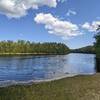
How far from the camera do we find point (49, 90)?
26234 millimetres

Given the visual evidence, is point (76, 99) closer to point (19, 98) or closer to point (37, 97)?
point (37, 97)

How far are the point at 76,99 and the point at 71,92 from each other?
2.84 m

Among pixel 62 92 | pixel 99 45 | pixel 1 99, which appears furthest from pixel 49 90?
pixel 99 45

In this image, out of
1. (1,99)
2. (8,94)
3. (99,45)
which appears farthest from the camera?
(99,45)

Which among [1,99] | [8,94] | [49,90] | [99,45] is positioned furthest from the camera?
[99,45]

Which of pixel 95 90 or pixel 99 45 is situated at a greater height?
pixel 99 45

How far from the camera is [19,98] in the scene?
2189 cm

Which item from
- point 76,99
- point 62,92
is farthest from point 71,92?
point 76,99

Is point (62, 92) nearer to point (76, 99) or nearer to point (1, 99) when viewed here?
point (76, 99)

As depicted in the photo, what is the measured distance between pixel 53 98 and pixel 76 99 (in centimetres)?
204

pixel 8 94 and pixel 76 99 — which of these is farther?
pixel 8 94

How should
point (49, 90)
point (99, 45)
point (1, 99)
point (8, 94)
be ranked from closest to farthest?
point (1, 99), point (8, 94), point (49, 90), point (99, 45)

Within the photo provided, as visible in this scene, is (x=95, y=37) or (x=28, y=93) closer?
(x=28, y=93)

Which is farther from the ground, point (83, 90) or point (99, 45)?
point (99, 45)
